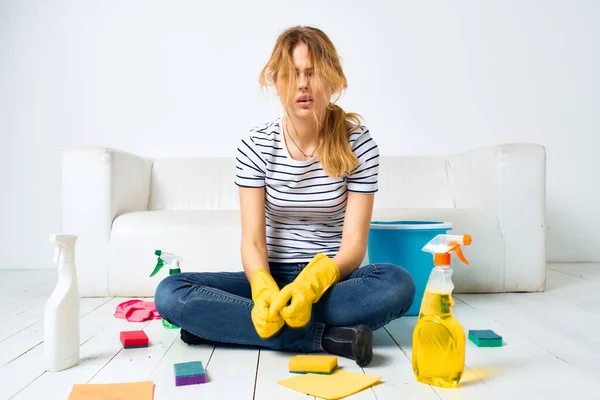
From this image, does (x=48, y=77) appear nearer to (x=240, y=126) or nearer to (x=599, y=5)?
(x=240, y=126)

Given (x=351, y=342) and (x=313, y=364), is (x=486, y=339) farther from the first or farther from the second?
(x=313, y=364)

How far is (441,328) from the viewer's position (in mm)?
1146

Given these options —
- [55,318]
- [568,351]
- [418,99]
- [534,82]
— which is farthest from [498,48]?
[55,318]

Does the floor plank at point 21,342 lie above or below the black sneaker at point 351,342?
below

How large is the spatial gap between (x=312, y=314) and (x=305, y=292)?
13 centimetres

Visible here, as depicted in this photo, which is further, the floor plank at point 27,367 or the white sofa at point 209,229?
the white sofa at point 209,229

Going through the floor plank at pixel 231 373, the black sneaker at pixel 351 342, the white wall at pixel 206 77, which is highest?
the white wall at pixel 206 77

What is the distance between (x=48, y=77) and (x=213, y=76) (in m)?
0.82

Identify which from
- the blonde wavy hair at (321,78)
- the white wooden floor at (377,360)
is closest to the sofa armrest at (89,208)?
the white wooden floor at (377,360)

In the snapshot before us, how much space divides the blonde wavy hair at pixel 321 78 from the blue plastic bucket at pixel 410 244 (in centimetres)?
37

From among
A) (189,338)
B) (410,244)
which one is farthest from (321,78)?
(189,338)

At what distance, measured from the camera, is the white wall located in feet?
9.87

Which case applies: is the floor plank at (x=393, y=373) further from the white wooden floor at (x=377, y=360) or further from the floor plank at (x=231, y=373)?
the floor plank at (x=231, y=373)

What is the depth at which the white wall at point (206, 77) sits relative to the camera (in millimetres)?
3010
